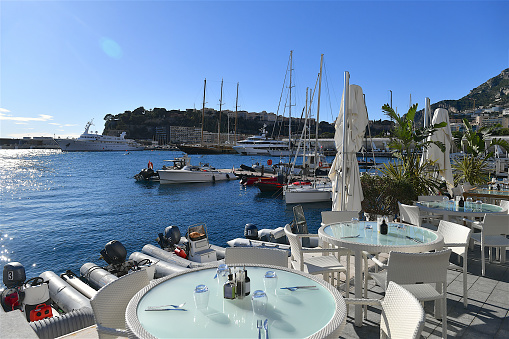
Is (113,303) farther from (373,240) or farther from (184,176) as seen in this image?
(184,176)

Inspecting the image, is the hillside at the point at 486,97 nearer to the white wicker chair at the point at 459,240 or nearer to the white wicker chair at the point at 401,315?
the white wicker chair at the point at 459,240

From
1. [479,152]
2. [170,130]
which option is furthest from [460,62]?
[170,130]

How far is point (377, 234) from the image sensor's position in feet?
10.7

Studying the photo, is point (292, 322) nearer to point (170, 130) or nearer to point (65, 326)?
point (65, 326)

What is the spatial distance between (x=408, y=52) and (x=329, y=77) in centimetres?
694

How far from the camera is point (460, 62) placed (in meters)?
14.0

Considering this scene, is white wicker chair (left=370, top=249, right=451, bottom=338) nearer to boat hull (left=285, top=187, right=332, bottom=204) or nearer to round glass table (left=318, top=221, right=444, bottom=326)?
round glass table (left=318, top=221, right=444, bottom=326)

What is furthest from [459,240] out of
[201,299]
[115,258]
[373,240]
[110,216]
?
[110,216]

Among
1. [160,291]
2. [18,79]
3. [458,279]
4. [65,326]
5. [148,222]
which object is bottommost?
[148,222]

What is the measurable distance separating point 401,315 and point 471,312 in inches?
79.2

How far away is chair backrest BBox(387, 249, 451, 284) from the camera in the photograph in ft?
7.47

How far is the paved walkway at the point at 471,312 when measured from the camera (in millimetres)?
2617

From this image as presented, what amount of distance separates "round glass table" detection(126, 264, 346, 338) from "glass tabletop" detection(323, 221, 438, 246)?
118 cm

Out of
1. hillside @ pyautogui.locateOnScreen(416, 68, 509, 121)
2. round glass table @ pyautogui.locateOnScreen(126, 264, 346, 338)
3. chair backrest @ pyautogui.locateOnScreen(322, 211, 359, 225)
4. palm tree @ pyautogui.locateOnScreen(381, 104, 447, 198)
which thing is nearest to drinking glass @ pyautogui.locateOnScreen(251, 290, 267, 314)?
round glass table @ pyautogui.locateOnScreen(126, 264, 346, 338)
